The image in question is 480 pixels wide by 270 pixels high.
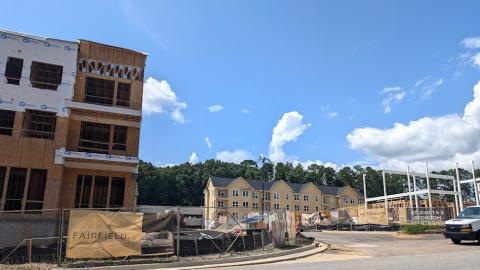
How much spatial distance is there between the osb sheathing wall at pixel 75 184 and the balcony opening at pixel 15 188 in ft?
6.97

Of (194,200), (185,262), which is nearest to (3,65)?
(185,262)

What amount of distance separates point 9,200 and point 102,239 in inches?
422

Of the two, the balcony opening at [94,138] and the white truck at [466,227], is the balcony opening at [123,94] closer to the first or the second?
the balcony opening at [94,138]

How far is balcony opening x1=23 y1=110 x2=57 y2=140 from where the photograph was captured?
2541cm

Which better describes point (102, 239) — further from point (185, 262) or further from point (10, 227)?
point (10, 227)

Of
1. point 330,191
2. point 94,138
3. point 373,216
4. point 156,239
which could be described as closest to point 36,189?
point 94,138

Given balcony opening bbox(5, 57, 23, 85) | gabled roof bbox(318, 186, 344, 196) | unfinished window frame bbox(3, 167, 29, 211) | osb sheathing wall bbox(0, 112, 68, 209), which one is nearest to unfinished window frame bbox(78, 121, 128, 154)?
osb sheathing wall bbox(0, 112, 68, 209)

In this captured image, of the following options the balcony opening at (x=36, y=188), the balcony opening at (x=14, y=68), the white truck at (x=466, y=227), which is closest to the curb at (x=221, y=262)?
the white truck at (x=466, y=227)

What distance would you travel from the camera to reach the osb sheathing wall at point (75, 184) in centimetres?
2516

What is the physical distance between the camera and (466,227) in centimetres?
2078

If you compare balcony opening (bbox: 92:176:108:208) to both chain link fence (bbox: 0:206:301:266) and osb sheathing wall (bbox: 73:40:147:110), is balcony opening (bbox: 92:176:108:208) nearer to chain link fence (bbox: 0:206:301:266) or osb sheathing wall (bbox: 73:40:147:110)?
chain link fence (bbox: 0:206:301:266)

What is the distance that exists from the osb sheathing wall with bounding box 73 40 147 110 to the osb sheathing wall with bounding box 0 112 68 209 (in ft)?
11.4

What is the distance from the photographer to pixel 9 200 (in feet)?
79.0

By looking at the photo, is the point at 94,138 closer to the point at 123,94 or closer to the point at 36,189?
the point at 123,94
